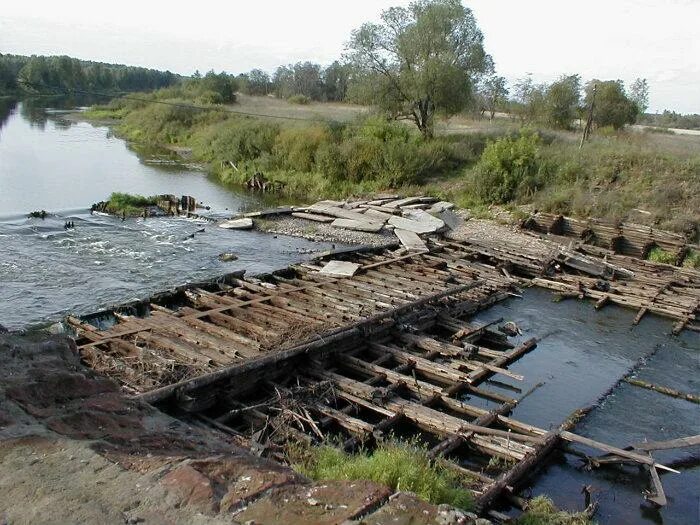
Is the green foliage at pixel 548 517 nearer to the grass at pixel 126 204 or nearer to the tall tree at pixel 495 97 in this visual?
the grass at pixel 126 204

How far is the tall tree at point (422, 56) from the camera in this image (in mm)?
32781

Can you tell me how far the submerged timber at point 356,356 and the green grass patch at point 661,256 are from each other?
7.21 ft

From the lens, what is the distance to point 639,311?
15.8 metres

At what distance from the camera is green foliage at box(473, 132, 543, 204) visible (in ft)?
83.9

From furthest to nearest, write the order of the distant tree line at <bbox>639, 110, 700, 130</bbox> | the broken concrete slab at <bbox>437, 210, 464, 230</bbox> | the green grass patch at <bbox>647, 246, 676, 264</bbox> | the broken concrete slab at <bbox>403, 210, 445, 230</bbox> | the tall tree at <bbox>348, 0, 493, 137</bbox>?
the distant tree line at <bbox>639, 110, 700, 130</bbox> → the tall tree at <bbox>348, 0, 493, 137</bbox> → the broken concrete slab at <bbox>437, 210, 464, 230</bbox> → the broken concrete slab at <bbox>403, 210, 445, 230</bbox> → the green grass patch at <bbox>647, 246, 676, 264</bbox>

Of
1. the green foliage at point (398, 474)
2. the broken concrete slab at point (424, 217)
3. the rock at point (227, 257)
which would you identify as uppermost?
the green foliage at point (398, 474)

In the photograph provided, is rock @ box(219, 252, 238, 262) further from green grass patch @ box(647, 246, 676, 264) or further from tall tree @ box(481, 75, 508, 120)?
tall tree @ box(481, 75, 508, 120)

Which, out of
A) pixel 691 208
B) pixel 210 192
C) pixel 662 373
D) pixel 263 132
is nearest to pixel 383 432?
pixel 662 373

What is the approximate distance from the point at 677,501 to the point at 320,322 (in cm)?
648

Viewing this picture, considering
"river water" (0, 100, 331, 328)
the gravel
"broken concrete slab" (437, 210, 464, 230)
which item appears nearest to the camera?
"river water" (0, 100, 331, 328)

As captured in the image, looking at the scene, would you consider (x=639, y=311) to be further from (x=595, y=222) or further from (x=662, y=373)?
(x=595, y=222)

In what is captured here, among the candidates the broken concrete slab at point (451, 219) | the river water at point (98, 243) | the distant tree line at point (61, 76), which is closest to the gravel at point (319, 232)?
the river water at point (98, 243)

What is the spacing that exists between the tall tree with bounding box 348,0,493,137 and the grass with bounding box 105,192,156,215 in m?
14.9

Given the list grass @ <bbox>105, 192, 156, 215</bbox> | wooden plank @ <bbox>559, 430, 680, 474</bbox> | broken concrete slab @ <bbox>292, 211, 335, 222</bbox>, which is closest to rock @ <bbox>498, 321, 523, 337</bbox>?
wooden plank @ <bbox>559, 430, 680, 474</bbox>
